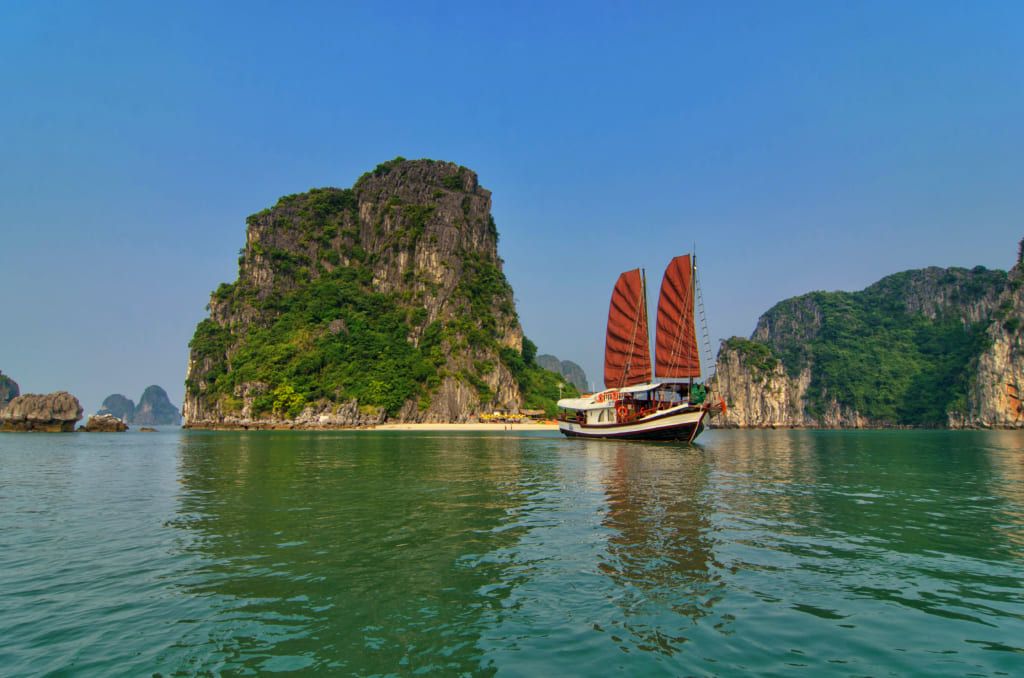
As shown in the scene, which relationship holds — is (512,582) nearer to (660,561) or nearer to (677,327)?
(660,561)

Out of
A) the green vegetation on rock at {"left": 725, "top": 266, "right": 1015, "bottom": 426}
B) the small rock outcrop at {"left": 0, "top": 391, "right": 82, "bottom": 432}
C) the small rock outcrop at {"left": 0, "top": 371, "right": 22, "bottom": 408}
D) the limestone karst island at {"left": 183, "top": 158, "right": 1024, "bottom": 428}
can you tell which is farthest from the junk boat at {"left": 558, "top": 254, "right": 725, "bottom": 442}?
the small rock outcrop at {"left": 0, "top": 371, "right": 22, "bottom": 408}

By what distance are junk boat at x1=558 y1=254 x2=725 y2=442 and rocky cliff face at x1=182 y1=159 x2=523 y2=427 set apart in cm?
5896

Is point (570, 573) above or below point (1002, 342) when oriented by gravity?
below

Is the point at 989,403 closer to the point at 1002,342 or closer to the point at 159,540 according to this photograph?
the point at 1002,342

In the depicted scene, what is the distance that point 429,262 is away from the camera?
13375 cm

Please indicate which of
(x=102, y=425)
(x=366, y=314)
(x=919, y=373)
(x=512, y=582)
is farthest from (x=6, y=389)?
(x=919, y=373)

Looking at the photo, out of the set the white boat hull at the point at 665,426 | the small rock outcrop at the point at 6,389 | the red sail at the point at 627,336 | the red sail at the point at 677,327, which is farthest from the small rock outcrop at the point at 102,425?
the red sail at the point at 677,327

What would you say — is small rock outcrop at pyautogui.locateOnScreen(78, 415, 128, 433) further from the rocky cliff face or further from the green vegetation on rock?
the green vegetation on rock

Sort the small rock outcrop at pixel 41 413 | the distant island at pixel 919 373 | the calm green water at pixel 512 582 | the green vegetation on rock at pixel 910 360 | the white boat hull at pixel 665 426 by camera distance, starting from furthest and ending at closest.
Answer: the green vegetation on rock at pixel 910 360
the distant island at pixel 919 373
the small rock outcrop at pixel 41 413
the white boat hull at pixel 665 426
the calm green water at pixel 512 582

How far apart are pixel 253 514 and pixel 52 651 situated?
876cm

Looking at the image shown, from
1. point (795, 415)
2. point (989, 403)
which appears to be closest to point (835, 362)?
point (795, 415)

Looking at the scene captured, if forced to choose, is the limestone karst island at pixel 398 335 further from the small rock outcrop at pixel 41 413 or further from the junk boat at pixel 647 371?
the junk boat at pixel 647 371

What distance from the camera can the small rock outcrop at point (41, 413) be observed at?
8394cm

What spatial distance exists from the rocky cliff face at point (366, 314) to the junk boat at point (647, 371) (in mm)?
58955
